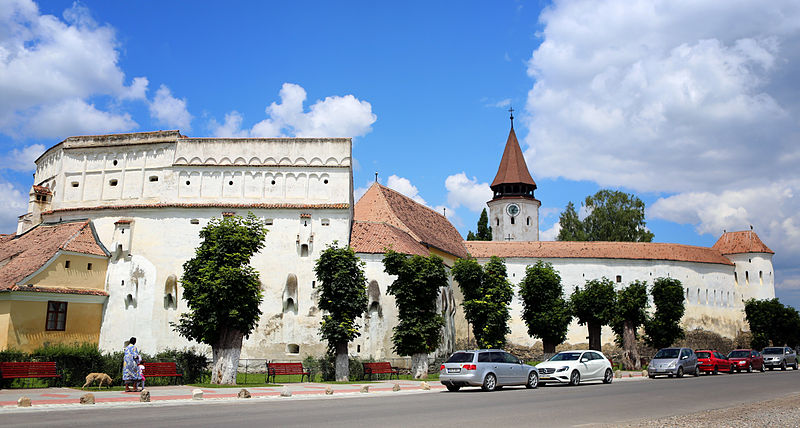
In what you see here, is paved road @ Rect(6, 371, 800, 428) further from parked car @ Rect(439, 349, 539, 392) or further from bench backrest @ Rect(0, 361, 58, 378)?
bench backrest @ Rect(0, 361, 58, 378)

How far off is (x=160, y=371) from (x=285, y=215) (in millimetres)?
17697

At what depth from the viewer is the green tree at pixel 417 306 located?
107 feet

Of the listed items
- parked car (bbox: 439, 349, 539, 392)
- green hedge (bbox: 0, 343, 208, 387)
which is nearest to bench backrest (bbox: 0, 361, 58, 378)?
green hedge (bbox: 0, 343, 208, 387)

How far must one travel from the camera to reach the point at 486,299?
3969cm

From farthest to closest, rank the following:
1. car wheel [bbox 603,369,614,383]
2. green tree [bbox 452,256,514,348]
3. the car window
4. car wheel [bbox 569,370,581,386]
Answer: green tree [bbox 452,256,514,348], car wheel [bbox 603,369,614,383], car wheel [bbox 569,370,581,386], the car window

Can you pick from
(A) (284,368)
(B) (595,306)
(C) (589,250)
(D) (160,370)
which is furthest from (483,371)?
(C) (589,250)

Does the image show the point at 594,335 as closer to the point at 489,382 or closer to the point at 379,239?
the point at 379,239

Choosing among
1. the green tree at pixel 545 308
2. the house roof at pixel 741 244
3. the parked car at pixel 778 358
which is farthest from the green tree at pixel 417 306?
the house roof at pixel 741 244

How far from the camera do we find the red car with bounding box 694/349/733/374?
34.8 m

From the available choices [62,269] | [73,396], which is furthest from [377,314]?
[73,396]

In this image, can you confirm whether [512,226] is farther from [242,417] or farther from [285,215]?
[242,417]

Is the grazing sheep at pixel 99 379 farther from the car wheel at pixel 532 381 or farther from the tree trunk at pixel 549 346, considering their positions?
the tree trunk at pixel 549 346

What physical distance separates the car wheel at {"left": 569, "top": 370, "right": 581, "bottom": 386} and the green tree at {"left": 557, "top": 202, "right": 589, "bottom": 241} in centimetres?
5929

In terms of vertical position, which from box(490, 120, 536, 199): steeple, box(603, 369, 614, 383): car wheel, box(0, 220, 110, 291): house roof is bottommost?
box(603, 369, 614, 383): car wheel
